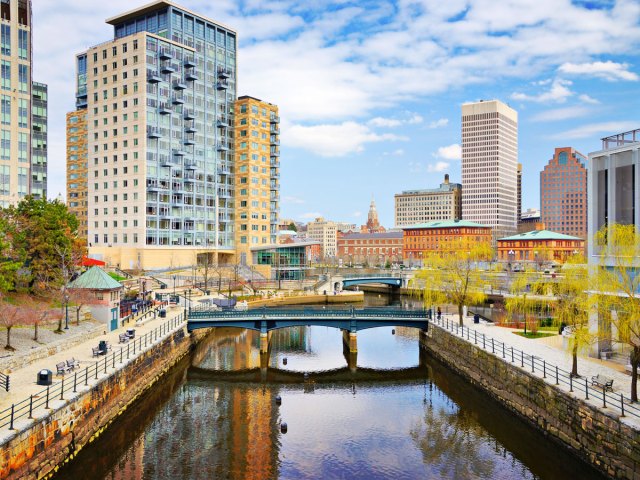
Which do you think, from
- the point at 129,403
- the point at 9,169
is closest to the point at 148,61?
the point at 9,169

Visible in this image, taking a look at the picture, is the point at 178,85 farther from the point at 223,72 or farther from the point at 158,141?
the point at 223,72

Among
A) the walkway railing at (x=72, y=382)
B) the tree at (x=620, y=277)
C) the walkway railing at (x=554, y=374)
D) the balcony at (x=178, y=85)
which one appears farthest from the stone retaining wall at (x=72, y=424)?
the balcony at (x=178, y=85)

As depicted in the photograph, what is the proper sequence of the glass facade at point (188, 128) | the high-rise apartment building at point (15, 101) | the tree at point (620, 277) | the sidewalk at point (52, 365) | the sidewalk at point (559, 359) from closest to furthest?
the sidewalk at point (52, 365), the sidewalk at point (559, 359), the tree at point (620, 277), the high-rise apartment building at point (15, 101), the glass facade at point (188, 128)

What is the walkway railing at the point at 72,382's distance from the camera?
77.1 feet

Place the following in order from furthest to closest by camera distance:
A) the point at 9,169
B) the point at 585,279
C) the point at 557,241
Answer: the point at 557,241 → the point at 9,169 → the point at 585,279

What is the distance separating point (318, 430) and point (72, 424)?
1379 centimetres

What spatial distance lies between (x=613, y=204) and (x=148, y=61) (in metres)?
89.2

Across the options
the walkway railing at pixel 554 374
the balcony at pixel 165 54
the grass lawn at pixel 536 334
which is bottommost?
the grass lawn at pixel 536 334

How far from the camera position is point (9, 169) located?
83.5m

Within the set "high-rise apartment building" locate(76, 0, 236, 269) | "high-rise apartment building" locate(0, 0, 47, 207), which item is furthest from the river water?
"high-rise apartment building" locate(76, 0, 236, 269)

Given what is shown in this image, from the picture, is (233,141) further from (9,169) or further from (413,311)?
(413,311)

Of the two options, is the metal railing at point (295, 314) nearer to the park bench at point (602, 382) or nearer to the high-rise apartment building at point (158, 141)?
the park bench at point (602, 382)

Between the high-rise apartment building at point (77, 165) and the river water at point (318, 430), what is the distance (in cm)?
9648

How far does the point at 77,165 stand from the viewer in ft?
449
